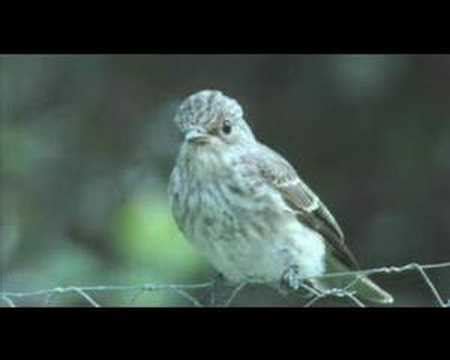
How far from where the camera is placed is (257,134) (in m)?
7.61

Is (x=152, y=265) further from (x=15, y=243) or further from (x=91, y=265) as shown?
(x=15, y=243)

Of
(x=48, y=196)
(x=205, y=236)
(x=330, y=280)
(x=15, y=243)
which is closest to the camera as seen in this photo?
(x=205, y=236)

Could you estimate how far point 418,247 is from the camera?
24.4ft

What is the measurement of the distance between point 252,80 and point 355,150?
51 cm

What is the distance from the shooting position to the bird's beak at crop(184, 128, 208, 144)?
4.98 meters

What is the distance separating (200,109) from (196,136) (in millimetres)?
71

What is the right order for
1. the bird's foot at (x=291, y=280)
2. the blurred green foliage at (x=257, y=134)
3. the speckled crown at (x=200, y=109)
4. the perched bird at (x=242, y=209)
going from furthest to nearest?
the blurred green foliage at (x=257, y=134), the bird's foot at (x=291, y=280), the perched bird at (x=242, y=209), the speckled crown at (x=200, y=109)

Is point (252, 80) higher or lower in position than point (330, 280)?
higher

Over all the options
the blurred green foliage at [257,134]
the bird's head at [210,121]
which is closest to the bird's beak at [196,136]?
the bird's head at [210,121]

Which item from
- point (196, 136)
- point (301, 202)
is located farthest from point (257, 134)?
point (196, 136)

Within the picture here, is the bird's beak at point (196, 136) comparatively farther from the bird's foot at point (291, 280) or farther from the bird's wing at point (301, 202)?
the bird's foot at point (291, 280)

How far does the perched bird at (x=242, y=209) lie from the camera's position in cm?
513
